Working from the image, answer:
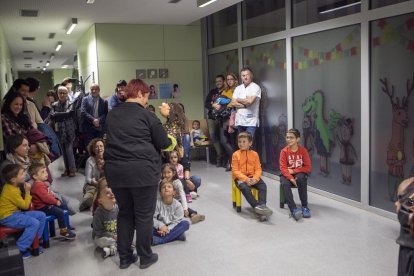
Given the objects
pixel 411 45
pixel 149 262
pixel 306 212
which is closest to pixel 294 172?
pixel 306 212

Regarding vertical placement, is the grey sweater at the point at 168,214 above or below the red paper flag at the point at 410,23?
below

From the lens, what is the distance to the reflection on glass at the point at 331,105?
472 centimetres

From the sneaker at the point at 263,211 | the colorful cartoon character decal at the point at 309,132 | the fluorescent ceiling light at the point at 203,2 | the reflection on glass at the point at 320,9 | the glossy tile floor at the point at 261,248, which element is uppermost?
the fluorescent ceiling light at the point at 203,2

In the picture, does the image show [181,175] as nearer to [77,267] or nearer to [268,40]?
[77,267]

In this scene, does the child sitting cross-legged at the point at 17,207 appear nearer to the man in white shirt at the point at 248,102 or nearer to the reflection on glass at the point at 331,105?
the reflection on glass at the point at 331,105

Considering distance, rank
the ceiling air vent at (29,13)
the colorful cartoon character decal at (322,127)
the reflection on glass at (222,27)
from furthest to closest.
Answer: the reflection on glass at (222,27), the ceiling air vent at (29,13), the colorful cartoon character decal at (322,127)

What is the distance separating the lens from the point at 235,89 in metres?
6.44

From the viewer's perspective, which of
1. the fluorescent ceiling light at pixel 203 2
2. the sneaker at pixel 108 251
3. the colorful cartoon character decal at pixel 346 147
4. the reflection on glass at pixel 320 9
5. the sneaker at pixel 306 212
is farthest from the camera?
the fluorescent ceiling light at pixel 203 2

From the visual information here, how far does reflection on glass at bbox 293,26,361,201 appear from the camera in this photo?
4723 mm

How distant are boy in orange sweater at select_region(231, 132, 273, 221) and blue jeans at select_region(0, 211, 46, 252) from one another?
1990 mm

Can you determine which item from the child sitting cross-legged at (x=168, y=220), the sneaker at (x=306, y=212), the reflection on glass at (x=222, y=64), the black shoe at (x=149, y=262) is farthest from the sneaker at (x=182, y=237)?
the reflection on glass at (x=222, y=64)

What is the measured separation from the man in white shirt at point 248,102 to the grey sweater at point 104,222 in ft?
9.81

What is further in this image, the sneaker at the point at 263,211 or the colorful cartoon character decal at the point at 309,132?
the colorful cartoon character decal at the point at 309,132

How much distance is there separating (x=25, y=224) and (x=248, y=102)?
3565mm
